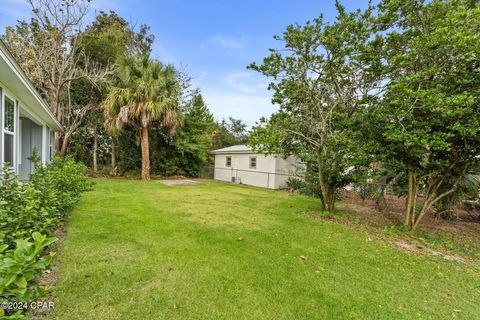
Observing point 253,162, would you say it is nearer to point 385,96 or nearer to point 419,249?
point 385,96

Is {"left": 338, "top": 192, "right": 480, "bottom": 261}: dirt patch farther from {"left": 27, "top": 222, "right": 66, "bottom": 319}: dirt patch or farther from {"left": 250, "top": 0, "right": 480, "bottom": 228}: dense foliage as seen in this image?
{"left": 27, "top": 222, "right": 66, "bottom": 319}: dirt patch

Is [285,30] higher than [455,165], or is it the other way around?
[285,30]

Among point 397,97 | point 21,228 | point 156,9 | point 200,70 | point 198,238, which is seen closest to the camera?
point 21,228

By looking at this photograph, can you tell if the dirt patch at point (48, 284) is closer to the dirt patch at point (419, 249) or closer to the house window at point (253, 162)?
the dirt patch at point (419, 249)

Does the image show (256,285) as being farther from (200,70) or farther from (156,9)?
(200,70)

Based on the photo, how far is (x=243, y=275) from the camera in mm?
3164

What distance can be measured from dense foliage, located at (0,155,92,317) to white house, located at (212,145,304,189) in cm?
910

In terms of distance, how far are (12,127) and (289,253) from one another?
6642 mm

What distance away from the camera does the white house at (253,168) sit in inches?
546

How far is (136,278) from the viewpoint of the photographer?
2.95 m

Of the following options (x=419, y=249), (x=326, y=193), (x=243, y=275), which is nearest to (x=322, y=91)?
(x=326, y=193)

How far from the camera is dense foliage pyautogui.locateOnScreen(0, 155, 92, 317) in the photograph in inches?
51.9

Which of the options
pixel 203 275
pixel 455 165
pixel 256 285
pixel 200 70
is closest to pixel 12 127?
pixel 203 275

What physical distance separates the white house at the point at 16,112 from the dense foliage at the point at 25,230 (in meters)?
0.68
